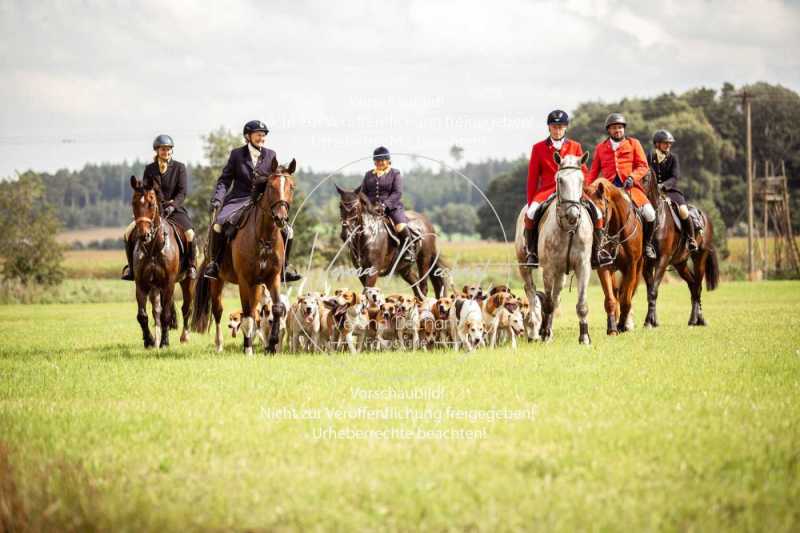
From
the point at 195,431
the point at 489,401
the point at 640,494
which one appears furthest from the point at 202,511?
the point at 489,401

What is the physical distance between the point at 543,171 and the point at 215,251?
217 inches

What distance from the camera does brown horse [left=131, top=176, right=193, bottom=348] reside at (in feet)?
43.0

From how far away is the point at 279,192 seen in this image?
39.1 ft

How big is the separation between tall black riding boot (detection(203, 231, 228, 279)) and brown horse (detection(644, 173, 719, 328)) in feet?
26.9

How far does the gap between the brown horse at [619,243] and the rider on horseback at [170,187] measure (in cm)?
694

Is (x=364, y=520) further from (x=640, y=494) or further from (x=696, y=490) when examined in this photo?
(x=696, y=490)

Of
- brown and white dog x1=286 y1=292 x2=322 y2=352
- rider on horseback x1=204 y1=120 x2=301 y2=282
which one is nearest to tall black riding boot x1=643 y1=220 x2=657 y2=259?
brown and white dog x1=286 y1=292 x2=322 y2=352

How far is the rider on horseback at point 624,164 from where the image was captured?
15266 mm

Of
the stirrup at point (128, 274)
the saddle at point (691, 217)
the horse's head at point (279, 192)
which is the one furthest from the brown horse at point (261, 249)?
the saddle at point (691, 217)

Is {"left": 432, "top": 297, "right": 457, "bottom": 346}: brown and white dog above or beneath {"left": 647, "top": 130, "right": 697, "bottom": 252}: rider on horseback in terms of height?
beneath

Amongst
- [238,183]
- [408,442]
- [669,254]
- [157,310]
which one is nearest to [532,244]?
[669,254]

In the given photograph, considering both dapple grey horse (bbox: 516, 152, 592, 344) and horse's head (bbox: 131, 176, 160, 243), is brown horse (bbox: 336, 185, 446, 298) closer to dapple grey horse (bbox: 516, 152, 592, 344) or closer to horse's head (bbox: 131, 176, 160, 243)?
dapple grey horse (bbox: 516, 152, 592, 344)

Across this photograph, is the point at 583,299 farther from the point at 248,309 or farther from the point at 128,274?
the point at 128,274

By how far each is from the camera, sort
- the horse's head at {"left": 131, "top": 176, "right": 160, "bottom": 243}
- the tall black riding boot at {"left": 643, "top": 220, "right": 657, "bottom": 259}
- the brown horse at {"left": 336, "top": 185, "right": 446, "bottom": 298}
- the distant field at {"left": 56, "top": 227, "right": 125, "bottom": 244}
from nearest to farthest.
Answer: the horse's head at {"left": 131, "top": 176, "right": 160, "bottom": 243} → the brown horse at {"left": 336, "top": 185, "right": 446, "bottom": 298} → the tall black riding boot at {"left": 643, "top": 220, "right": 657, "bottom": 259} → the distant field at {"left": 56, "top": 227, "right": 125, "bottom": 244}
